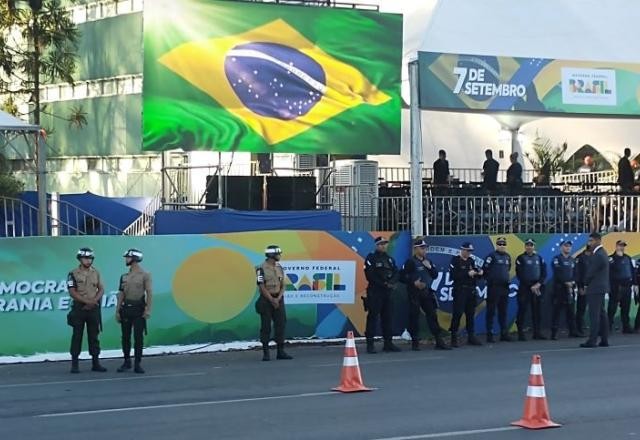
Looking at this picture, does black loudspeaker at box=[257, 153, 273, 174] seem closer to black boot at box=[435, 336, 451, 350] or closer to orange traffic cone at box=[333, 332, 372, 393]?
black boot at box=[435, 336, 451, 350]

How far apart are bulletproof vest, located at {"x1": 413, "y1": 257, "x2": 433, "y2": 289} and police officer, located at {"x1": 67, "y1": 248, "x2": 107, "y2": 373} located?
5.53 m

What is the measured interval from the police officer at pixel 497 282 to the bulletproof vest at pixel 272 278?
4266 millimetres

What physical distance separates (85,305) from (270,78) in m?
6.61

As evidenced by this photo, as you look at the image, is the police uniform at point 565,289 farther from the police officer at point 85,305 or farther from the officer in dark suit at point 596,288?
the police officer at point 85,305

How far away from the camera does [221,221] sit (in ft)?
62.7

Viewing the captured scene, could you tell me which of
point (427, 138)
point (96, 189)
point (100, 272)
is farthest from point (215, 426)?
point (96, 189)

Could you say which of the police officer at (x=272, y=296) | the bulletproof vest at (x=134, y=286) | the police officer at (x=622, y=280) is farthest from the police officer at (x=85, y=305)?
the police officer at (x=622, y=280)

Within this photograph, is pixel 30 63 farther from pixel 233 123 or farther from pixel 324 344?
pixel 324 344

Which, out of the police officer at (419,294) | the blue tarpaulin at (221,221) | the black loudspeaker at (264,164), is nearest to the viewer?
the police officer at (419,294)

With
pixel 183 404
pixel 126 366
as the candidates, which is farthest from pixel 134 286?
pixel 183 404

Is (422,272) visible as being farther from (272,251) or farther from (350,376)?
(350,376)

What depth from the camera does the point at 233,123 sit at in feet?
65.1

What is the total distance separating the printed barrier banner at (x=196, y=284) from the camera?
16.6m

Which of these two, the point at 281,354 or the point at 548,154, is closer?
the point at 281,354
